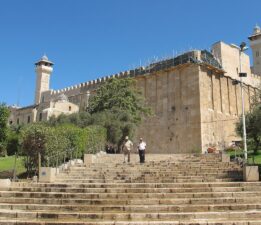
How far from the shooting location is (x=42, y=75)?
2163 inches

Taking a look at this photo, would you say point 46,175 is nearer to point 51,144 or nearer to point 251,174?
point 51,144

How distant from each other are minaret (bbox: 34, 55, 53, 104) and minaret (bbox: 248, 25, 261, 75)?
102 feet

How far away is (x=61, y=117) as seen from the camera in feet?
99.2

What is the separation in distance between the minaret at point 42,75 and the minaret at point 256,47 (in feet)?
102

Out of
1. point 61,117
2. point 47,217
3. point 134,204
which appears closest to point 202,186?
point 134,204

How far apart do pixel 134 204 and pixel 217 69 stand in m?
27.5

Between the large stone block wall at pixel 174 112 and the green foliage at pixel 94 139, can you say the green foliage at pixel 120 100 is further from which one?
the green foliage at pixel 94 139

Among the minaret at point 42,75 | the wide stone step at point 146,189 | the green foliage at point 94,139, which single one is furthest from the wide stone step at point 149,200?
the minaret at point 42,75

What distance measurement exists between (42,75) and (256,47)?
32.3 m

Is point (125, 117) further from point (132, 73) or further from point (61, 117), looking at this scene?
point (132, 73)

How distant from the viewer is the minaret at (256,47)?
5012cm

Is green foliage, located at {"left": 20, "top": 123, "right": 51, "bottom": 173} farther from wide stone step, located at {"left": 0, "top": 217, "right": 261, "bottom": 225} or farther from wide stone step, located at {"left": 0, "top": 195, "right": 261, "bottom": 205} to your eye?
wide stone step, located at {"left": 0, "top": 217, "right": 261, "bottom": 225}

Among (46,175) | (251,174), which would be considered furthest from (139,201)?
(46,175)

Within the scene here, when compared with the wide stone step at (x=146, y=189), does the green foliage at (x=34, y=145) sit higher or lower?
higher
